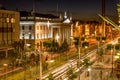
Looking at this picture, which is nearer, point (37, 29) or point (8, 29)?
point (8, 29)

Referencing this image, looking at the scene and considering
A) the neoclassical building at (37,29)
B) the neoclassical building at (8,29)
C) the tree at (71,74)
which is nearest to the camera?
the tree at (71,74)

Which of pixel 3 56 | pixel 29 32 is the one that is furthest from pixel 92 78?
pixel 29 32

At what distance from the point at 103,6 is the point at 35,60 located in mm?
37420

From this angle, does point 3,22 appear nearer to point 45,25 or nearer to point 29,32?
point 29,32

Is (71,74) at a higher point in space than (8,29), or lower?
lower

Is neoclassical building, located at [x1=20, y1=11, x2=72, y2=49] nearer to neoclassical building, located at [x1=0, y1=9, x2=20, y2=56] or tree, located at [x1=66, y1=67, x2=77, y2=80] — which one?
neoclassical building, located at [x1=0, y1=9, x2=20, y2=56]

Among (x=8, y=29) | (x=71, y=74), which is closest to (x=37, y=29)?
(x=8, y=29)

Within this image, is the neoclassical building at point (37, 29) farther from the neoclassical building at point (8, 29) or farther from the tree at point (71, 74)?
the tree at point (71, 74)

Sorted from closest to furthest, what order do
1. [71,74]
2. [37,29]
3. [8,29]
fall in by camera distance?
[71,74] → [8,29] → [37,29]

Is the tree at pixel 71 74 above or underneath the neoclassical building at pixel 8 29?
underneath

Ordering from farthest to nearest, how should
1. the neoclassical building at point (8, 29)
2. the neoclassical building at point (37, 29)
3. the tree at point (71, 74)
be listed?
the neoclassical building at point (37, 29)
the neoclassical building at point (8, 29)
the tree at point (71, 74)

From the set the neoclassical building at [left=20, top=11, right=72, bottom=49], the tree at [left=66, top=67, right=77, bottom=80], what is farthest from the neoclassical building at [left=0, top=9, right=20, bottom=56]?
the tree at [left=66, top=67, right=77, bottom=80]

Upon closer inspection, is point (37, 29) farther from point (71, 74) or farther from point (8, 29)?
point (71, 74)

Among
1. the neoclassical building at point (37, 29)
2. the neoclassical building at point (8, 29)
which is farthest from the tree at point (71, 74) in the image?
the neoclassical building at point (37, 29)
